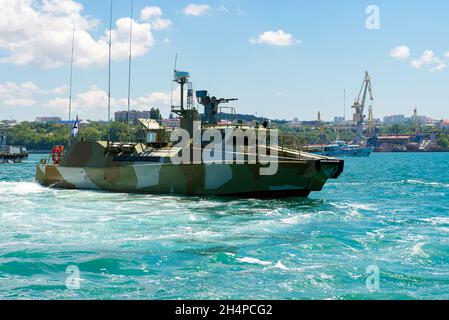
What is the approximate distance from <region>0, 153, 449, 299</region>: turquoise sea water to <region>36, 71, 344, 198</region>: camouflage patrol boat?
2.78ft

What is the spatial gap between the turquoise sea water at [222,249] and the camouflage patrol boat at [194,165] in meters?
0.85

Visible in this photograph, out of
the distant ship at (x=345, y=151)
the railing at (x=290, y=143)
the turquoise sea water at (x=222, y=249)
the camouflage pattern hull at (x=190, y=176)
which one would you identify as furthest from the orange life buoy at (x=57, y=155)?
the distant ship at (x=345, y=151)

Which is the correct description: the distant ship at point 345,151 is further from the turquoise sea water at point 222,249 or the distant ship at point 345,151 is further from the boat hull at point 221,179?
the turquoise sea water at point 222,249

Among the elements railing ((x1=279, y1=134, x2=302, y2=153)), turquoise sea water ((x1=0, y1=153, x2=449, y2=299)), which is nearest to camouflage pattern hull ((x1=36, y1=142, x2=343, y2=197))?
turquoise sea water ((x1=0, y1=153, x2=449, y2=299))

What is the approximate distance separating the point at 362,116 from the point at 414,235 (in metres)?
143

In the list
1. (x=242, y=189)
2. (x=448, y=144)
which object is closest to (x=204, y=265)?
(x=242, y=189)

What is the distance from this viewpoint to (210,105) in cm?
2509

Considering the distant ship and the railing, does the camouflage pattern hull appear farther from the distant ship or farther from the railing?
the distant ship

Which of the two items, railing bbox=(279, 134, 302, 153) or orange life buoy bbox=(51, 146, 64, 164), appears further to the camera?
orange life buoy bbox=(51, 146, 64, 164)

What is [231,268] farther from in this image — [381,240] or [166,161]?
[166,161]

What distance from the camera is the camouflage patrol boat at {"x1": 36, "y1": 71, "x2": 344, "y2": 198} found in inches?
788

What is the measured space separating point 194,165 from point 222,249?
32.7 ft
